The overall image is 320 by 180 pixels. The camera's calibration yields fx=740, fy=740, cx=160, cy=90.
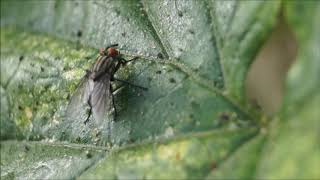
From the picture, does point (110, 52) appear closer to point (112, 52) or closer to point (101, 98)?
point (112, 52)

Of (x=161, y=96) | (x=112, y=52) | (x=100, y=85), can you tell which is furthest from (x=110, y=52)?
(x=161, y=96)

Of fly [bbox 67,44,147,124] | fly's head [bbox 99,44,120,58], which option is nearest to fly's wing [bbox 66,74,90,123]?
fly [bbox 67,44,147,124]

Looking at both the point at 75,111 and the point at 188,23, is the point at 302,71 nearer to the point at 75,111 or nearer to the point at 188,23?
the point at 188,23

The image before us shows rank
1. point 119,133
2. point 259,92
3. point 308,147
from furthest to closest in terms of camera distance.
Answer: point 119,133 → point 259,92 → point 308,147

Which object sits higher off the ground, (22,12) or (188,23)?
(22,12)

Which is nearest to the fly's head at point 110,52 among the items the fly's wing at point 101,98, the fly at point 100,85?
the fly at point 100,85

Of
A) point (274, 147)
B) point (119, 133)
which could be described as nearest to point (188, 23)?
point (119, 133)

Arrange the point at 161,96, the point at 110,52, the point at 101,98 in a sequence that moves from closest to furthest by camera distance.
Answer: the point at 161,96 → the point at 101,98 → the point at 110,52
